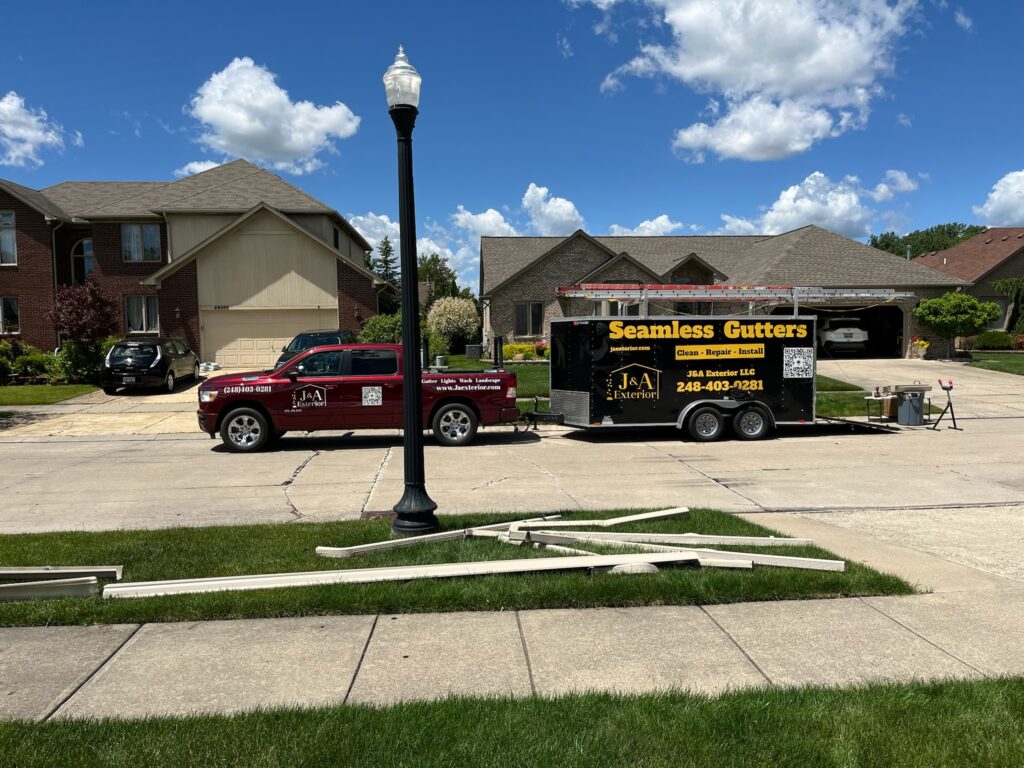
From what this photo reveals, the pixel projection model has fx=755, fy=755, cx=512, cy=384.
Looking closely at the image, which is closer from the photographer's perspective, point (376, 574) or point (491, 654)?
point (491, 654)

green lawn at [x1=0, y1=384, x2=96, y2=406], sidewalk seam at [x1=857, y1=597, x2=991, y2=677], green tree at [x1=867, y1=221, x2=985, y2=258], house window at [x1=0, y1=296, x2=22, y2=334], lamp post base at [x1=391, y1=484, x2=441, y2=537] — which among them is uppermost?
green tree at [x1=867, y1=221, x2=985, y2=258]

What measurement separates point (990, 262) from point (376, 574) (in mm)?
46530

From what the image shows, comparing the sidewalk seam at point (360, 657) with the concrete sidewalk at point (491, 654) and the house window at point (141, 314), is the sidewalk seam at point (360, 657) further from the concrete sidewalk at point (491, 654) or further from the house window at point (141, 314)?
the house window at point (141, 314)

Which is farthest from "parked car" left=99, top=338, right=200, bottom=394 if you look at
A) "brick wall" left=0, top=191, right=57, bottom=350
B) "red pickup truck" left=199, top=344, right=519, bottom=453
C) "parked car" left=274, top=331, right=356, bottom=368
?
"brick wall" left=0, top=191, right=57, bottom=350

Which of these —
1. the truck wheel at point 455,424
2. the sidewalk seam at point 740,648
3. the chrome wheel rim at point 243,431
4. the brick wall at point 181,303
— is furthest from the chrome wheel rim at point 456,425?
the brick wall at point 181,303

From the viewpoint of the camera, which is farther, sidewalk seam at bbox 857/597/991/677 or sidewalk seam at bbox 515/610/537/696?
sidewalk seam at bbox 857/597/991/677

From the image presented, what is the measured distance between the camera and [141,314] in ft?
105

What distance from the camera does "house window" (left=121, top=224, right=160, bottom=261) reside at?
31969mm

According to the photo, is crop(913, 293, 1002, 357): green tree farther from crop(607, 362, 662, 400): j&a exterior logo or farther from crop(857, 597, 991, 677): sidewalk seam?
crop(857, 597, 991, 677): sidewalk seam

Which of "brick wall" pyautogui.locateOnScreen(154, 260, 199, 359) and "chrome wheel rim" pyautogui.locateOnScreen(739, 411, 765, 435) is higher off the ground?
"brick wall" pyautogui.locateOnScreen(154, 260, 199, 359)

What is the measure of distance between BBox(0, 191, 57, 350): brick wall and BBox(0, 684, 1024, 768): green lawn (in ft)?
111

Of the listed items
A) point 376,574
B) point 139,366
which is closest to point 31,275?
point 139,366

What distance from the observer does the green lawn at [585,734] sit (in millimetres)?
3191

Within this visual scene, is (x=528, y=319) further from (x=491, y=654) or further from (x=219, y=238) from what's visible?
(x=491, y=654)
